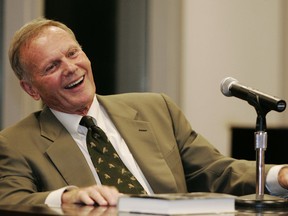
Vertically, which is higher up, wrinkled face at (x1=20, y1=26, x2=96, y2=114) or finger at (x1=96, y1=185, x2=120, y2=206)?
wrinkled face at (x1=20, y1=26, x2=96, y2=114)

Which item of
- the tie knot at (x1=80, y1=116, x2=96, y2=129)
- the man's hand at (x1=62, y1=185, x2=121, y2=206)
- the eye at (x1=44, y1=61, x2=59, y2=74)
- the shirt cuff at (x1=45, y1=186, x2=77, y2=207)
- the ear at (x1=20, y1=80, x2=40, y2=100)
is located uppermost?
the eye at (x1=44, y1=61, x2=59, y2=74)

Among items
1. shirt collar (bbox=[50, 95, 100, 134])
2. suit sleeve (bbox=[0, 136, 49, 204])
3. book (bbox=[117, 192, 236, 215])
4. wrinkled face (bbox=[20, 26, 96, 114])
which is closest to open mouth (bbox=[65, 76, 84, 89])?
wrinkled face (bbox=[20, 26, 96, 114])

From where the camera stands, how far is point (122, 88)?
221 inches

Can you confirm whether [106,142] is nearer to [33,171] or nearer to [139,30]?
[33,171]

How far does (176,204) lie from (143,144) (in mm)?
1218

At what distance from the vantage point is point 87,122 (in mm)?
3057

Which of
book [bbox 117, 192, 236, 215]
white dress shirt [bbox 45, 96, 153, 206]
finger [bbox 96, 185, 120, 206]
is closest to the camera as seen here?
book [bbox 117, 192, 236, 215]

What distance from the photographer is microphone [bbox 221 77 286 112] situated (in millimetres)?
2379

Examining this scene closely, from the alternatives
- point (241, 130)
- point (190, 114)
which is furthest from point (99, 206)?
point (190, 114)

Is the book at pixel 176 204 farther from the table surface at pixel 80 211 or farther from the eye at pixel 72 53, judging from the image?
the eye at pixel 72 53

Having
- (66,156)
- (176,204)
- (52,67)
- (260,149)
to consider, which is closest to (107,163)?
(66,156)

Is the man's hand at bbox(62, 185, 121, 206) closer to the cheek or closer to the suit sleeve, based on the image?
the suit sleeve

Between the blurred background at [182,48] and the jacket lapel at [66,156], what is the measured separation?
2.34 metres

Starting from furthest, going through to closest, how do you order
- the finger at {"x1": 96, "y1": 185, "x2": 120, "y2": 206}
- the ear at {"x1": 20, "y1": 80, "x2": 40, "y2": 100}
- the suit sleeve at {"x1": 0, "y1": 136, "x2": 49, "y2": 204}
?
the ear at {"x1": 20, "y1": 80, "x2": 40, "y2": 100} < the suit sleeve at {"x1": 0, "y1": 136, "x2": 49, "y2": 204} < the finger at {"x1": 96, "y1": 185, "x2": 120, "y2": 206}
